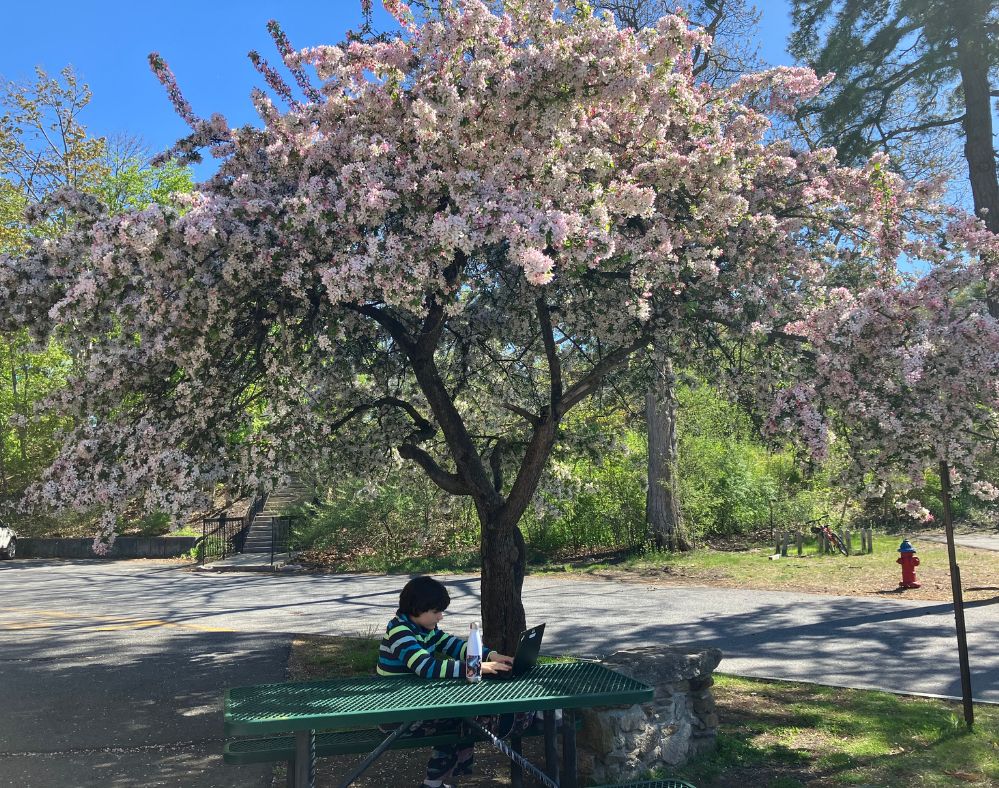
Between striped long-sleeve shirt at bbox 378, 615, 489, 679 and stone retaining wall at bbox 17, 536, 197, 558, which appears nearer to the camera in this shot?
striped long-sleeve shirt at bbox 378, 615, 489, 679

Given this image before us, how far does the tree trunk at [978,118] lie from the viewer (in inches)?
470

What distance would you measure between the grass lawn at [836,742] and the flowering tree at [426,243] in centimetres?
207

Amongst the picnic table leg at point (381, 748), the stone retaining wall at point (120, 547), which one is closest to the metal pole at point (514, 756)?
the picnic table leg at point (381, 748)

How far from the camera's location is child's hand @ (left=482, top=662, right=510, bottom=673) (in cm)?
413

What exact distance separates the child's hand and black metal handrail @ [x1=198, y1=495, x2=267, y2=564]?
60.3 ft

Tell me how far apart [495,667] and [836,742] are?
288 centimetres

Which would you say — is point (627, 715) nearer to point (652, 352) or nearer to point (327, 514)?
point (652, 352)

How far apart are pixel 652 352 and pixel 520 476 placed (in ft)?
7.37

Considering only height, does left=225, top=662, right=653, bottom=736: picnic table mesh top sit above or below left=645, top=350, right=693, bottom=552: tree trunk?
below

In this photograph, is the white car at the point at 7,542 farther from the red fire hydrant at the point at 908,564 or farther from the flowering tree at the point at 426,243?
the red fire hydrant at the point at 908,564

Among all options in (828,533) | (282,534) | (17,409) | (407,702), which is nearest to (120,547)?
(282,534)

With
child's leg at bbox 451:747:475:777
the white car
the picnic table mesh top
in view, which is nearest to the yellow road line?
child's leg at bbox 451:747:475:777

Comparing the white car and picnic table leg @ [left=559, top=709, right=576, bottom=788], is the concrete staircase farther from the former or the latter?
picnic table leg @ [left=559, top=709, right=576, bottom=788]

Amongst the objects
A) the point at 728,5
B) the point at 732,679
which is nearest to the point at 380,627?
the point at 732,679
